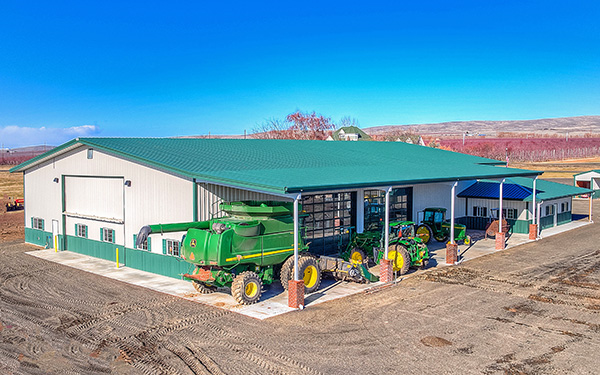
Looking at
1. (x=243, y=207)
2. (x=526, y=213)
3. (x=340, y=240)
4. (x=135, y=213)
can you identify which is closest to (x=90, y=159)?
(x=135, y=213)

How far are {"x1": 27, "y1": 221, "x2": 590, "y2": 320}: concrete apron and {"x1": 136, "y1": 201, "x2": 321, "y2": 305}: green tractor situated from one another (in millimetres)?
435

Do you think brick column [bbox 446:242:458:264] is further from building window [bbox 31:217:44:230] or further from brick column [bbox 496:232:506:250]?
building window [bbox 31:217:44:230]

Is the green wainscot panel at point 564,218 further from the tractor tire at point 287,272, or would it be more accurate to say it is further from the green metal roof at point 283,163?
the tractor tire at point 287,272

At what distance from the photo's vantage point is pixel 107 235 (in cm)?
2488

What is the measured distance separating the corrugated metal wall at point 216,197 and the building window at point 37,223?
13682mm

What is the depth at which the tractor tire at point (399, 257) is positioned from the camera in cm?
2133

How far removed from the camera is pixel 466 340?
45.1 feet

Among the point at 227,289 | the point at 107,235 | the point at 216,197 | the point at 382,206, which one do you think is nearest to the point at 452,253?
the point at 382,206

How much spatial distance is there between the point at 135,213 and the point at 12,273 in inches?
225

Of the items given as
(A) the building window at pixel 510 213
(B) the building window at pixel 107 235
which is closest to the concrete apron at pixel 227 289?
(B) the building window at pixel 107 235

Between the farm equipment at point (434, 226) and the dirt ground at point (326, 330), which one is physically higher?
the farm equipment at point (434, 226)

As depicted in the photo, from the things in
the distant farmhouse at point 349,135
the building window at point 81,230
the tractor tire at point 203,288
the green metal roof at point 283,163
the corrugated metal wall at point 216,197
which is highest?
the distant farmhouse at point 349,135

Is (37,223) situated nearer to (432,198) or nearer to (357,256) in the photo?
(357,256)

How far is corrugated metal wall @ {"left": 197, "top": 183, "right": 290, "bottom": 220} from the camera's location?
798 inches
